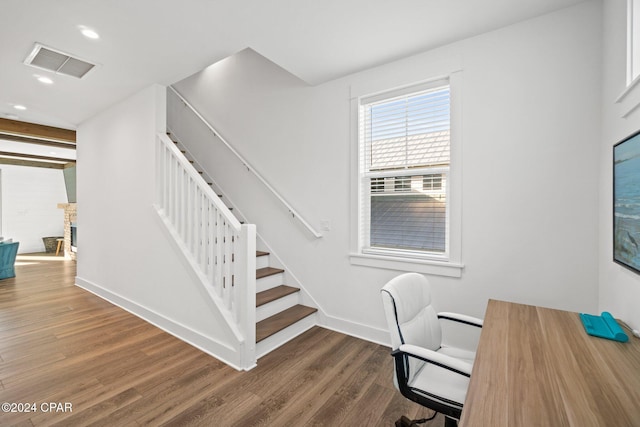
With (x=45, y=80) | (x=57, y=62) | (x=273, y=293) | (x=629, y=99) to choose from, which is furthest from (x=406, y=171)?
(x=45, y=80)

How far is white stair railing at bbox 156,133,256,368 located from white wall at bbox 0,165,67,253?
26.6ft

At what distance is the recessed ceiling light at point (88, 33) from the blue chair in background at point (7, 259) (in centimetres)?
480

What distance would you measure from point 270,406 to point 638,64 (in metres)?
2.76

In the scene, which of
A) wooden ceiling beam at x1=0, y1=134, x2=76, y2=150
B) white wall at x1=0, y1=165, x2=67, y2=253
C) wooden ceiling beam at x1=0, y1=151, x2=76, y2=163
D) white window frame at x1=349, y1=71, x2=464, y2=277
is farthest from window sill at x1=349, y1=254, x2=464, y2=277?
white wall at x1=0, y1=165, x2=67, y2=253

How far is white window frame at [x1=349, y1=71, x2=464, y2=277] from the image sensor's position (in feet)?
7.88

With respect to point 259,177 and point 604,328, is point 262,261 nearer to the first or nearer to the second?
point 259,177

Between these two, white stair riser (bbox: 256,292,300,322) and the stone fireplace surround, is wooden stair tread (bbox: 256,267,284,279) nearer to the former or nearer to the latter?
white stair riser (bbox: 256,292,300,322)

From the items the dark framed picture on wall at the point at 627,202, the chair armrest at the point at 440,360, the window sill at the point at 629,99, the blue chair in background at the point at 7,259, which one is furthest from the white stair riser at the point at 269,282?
the blue chair in background at the point at 7,259

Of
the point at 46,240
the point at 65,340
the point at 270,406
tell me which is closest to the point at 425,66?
the point at 270,406

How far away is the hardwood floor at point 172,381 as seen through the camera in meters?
1.83

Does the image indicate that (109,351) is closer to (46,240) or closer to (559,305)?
(559,305)

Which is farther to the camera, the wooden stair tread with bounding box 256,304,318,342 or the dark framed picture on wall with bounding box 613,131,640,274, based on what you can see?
the wooden stair tread with bounding box 256,304,318,342

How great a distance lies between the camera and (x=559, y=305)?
2.04m

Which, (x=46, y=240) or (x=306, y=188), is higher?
(x=306, y=188)
